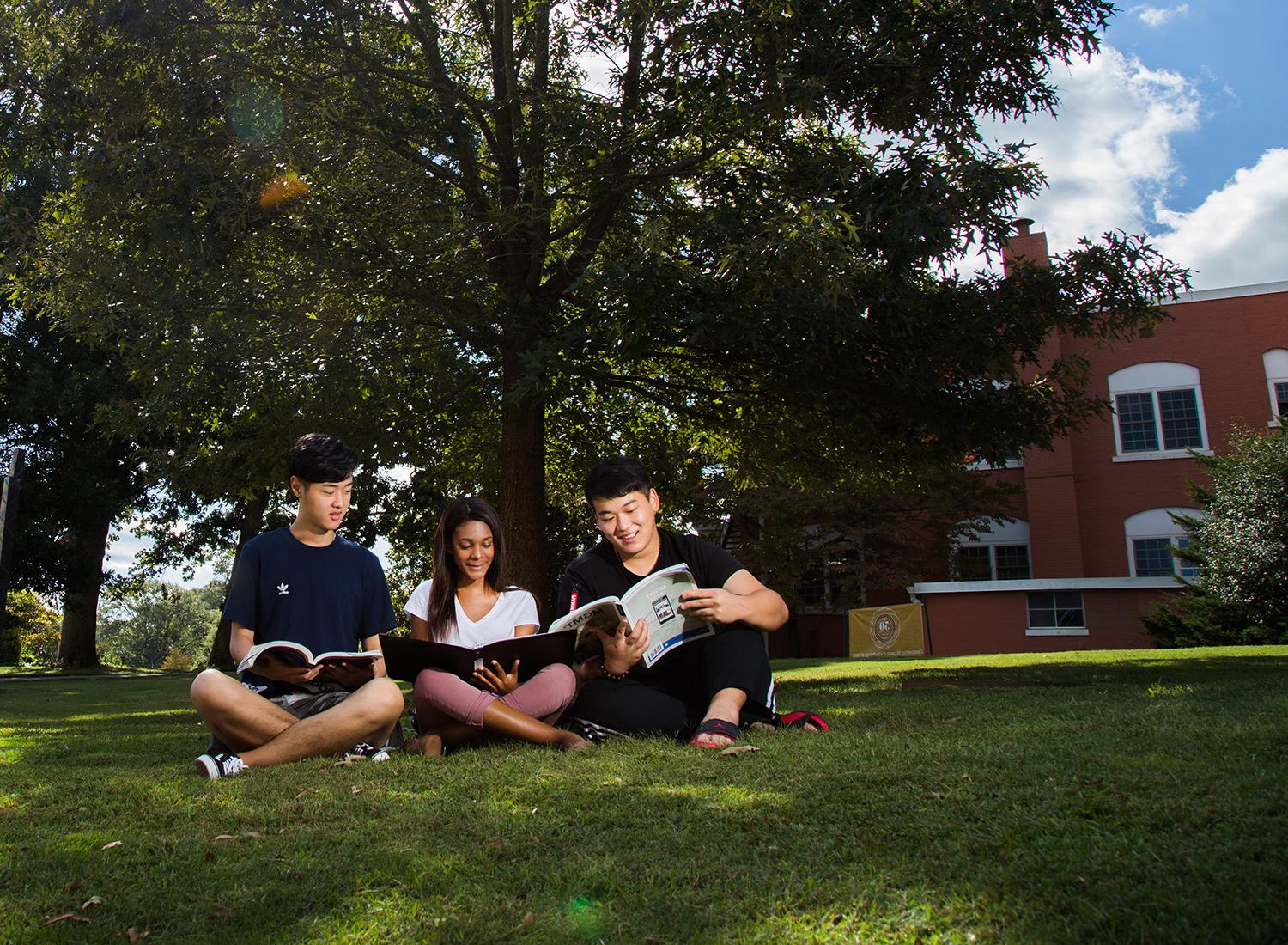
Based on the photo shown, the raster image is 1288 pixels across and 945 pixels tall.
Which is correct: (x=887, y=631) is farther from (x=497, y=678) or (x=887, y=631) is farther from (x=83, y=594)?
(x=83, y=594)

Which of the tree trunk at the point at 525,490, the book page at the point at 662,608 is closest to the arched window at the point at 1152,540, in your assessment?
the tree trunk at the point at 525,490

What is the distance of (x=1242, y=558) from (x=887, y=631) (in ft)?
27.9

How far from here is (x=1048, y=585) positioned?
2562 centimetres

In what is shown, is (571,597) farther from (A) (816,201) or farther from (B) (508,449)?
(B) (508,449)

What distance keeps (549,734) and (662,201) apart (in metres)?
7.95

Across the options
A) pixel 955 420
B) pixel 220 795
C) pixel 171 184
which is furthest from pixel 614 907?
pixel 955 420

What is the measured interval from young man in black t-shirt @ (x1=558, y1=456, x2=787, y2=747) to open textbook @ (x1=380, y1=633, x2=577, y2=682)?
26cm

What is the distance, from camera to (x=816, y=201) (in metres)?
9.35

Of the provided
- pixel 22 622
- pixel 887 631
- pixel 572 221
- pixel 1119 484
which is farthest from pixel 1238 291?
pixel 22 622

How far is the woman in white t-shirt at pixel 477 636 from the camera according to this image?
196 inches

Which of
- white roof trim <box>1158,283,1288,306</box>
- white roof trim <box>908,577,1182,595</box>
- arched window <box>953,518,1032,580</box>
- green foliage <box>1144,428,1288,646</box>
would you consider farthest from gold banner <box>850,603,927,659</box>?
white roof trim <box>1158,283,1288,306</box>

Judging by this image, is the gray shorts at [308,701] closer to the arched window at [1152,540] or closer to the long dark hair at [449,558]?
the long dark hair at [449,558]

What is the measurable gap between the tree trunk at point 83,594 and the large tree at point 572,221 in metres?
18.4

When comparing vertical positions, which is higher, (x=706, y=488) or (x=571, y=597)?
(x=706, y=488)
